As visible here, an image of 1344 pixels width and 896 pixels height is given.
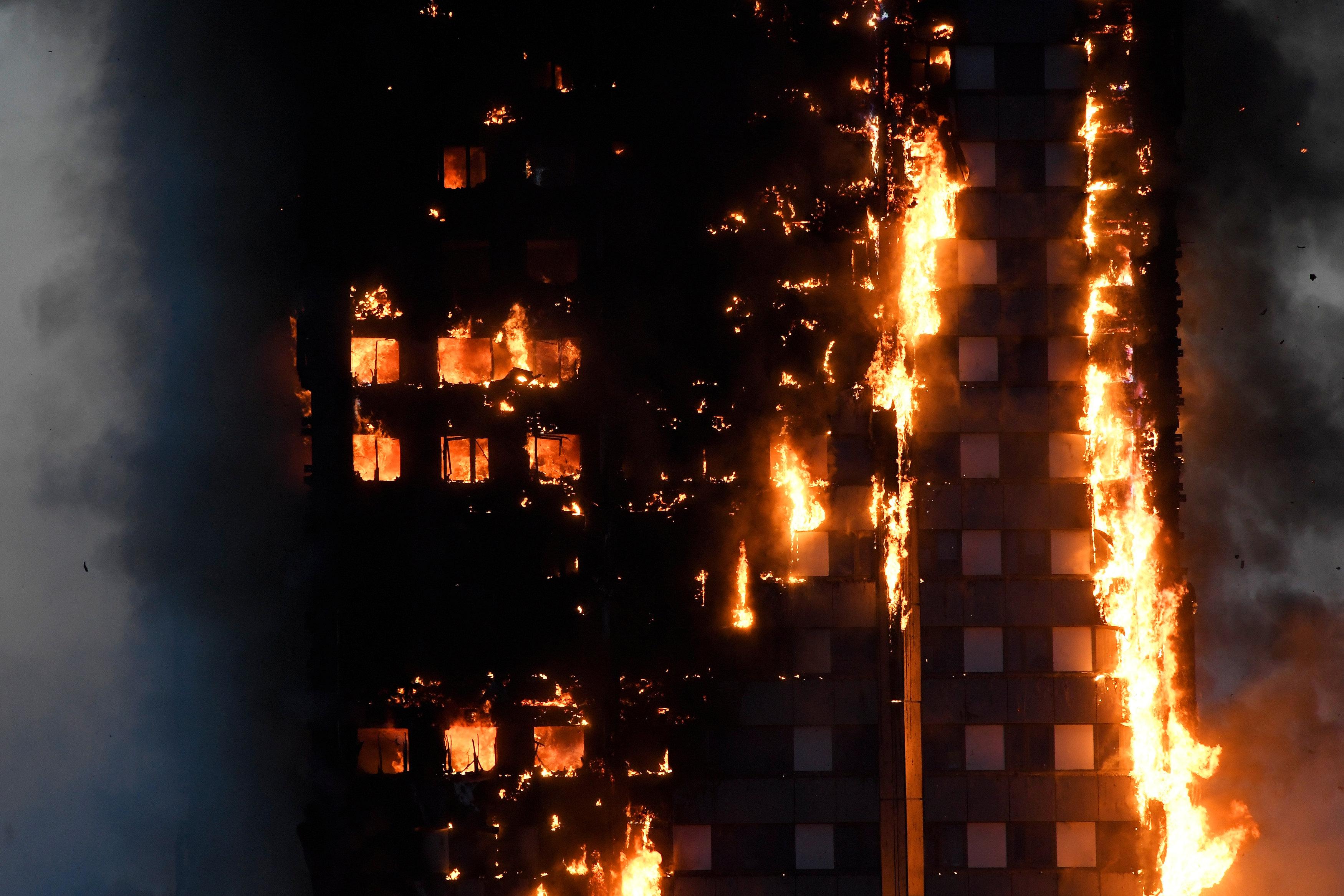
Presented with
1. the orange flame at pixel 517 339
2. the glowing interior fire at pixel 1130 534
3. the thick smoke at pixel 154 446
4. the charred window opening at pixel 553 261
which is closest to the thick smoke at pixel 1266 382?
the glowing interior fire at pixel 1130 534

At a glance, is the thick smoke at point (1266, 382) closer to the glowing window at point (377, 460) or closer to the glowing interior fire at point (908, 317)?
the glowing interior fire at point (908, 317)

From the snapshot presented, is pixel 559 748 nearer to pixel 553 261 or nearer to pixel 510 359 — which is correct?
pixel 510 359

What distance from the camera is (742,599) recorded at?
11164 millimetres

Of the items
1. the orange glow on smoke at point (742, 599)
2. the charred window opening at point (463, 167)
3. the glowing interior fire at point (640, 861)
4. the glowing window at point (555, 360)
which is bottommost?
the glowing interior fire at point (640, 861)

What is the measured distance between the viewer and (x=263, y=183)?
11.9 metres

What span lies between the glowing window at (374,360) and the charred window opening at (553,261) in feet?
7.31

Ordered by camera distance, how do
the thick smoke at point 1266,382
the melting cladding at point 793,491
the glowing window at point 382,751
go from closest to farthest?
the melting cladding at point 793,491
the glowing window at point 382,751
the thick smoke at point 1266,382

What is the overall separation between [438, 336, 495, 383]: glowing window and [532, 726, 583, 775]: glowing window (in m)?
4.99

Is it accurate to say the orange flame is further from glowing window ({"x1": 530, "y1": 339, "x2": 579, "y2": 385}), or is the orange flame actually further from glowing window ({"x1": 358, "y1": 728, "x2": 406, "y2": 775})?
glowing window ({"x1": 358, "y1": 728, "x2": 406, "y2": 775})

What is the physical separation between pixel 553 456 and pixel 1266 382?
411 inches

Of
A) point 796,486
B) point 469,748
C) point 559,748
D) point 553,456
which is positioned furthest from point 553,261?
point 469,748

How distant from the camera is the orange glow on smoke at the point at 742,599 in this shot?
36.6 ft

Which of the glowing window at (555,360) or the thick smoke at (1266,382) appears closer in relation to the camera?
the glowing window at (555,360)

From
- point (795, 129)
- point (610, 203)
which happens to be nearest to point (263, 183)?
point (610, 203)
